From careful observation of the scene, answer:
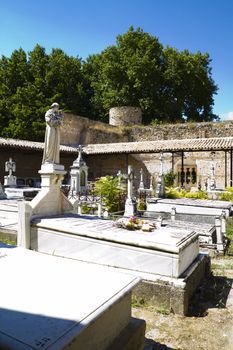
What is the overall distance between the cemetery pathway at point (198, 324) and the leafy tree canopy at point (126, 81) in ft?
80.1

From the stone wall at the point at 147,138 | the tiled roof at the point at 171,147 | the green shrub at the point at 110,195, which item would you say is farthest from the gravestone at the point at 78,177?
the stone wall at the point at 147,138

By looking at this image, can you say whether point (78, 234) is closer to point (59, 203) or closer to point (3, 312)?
point (59, 203)

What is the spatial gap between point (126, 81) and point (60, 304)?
→ 28488mm

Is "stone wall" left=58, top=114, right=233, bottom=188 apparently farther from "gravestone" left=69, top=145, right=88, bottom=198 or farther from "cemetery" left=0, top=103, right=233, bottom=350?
"cemetery" left=0, top=103, right=233, bottom=350

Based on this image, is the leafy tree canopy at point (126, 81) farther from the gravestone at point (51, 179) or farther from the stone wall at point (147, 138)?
the gravestone at point (51, 179)

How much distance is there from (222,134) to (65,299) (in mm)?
22717

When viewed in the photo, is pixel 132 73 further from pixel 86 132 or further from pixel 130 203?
pixel 130 203

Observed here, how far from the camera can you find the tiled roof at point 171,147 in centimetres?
1719

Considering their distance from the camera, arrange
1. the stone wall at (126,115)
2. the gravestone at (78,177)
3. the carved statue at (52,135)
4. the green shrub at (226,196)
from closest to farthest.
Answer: the carved statue at (52,135), the green shrub at (226,196), the gravestone at (78,177), the stone wall at (126,115)

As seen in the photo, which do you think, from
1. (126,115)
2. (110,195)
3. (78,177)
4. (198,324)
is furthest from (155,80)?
(198,324)

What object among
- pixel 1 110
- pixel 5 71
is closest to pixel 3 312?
pixel 1 110

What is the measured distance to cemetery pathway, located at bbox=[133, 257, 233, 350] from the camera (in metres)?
2.99

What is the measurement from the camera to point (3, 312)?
2021mm

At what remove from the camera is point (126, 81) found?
2892 cm
